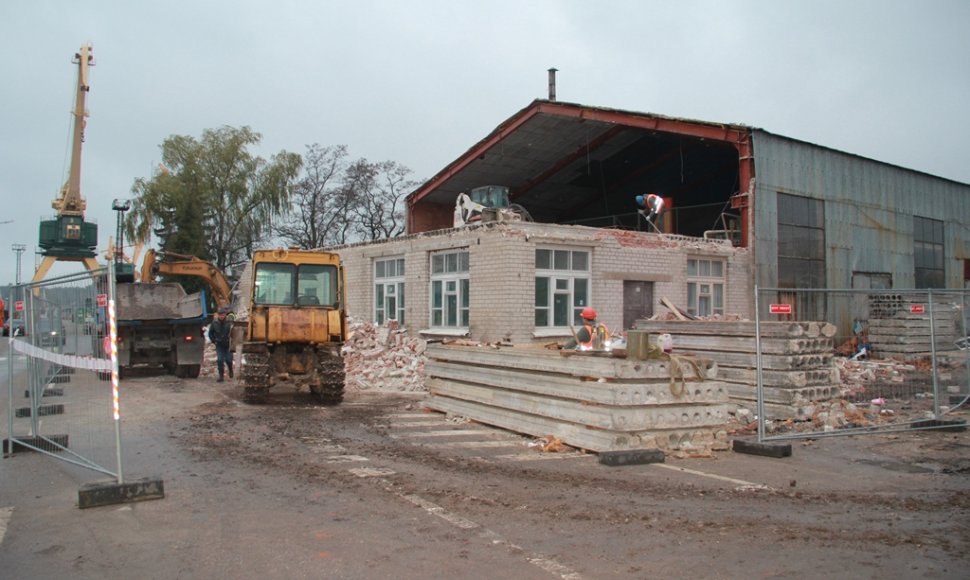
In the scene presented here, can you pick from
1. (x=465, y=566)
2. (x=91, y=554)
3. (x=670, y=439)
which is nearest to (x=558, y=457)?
(x=670, y=439)

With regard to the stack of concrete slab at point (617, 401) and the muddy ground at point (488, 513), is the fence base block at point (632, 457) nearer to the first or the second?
the muddy ground at point (488, 513)

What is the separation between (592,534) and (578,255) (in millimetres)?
15495

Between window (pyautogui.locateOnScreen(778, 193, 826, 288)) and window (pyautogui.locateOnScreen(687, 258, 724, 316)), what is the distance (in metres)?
2.03

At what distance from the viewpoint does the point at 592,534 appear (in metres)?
6.05

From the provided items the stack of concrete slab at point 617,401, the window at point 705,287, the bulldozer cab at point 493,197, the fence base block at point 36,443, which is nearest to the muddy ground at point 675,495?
the stack of concrete slab at point 617,401

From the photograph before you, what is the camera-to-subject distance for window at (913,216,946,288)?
94.6ft

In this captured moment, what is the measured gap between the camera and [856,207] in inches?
1040

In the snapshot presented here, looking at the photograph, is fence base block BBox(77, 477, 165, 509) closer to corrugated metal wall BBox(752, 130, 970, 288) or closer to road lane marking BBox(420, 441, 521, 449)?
road lane marking BBox(420, 441, 521, 449)

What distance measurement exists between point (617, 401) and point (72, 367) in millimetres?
6444

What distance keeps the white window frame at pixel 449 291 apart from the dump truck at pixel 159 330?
656cm

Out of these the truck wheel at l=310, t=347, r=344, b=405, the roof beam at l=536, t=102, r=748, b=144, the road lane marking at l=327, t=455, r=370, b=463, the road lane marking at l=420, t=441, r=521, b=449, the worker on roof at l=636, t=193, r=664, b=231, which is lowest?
the road lane marking at l=420, t=441, r=521, b=449

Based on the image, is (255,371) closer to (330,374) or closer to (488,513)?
(330,374)

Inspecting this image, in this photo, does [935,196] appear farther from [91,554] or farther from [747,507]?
[91,554]

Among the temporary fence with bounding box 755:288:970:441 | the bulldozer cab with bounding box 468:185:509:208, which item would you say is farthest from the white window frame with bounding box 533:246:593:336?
the temporary fence with bounding box 755:288:970:441
